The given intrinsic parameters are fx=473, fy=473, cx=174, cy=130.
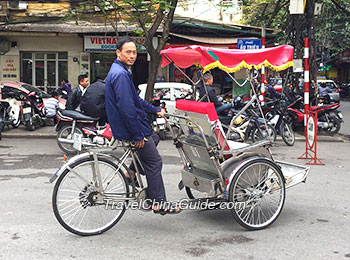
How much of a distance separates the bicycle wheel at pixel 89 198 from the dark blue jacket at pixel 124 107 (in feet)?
1.16

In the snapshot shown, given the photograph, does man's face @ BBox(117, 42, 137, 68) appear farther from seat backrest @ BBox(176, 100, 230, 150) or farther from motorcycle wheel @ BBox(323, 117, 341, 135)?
motorcycle wheel @ BBox(323, 117, 341, 135)

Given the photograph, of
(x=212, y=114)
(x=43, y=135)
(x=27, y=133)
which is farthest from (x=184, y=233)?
(x=27, y=133)

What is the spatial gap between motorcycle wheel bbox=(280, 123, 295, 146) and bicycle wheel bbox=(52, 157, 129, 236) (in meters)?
7.26

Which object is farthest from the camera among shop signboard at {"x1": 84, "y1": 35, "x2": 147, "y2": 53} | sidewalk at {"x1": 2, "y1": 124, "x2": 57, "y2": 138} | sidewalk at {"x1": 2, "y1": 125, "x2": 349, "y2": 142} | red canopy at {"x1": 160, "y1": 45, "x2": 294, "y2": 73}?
shop signboard at {"x1": 84, "y1": 35, "x2": 147, "y2": 53}

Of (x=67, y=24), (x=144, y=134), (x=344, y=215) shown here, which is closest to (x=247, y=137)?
(x=344, y=215)

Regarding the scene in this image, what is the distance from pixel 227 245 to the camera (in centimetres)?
434

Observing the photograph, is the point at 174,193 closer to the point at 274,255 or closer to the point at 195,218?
the point at 195,218

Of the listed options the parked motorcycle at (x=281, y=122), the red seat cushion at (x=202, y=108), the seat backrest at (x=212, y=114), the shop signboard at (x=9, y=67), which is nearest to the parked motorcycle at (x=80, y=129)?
the red seat cushion at (x=202, y=108)

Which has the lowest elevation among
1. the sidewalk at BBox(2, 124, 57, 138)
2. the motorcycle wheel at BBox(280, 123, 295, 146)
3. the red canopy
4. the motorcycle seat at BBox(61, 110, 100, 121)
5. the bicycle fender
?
the sidewalk at BBox(2, 124, 57, 138)

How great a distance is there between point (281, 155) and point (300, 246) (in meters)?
5.72

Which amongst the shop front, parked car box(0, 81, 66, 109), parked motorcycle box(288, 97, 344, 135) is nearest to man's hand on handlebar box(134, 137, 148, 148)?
parked motorcycle box(288, 97, 344, 135)

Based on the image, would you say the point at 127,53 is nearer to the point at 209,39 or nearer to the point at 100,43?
the point at 209,39

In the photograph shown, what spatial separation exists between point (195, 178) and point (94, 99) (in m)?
4.16

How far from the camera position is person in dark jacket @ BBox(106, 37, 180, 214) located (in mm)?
4297
